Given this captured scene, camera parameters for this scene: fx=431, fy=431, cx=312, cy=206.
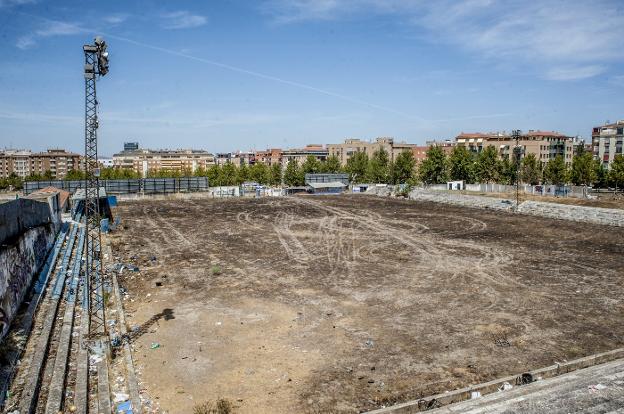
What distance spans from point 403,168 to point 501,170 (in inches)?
677

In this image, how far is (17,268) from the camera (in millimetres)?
16672

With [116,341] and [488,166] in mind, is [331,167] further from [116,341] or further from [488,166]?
[116,341]

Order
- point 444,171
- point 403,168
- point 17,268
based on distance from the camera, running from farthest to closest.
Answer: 1. point 403,168
2. point 444,171
3. point 17,268

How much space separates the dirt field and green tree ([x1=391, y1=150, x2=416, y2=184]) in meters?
48.2

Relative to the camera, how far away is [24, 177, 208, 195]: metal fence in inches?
2316

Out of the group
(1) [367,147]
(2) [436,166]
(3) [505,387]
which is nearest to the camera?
(3) [505,387]

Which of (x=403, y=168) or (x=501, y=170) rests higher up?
(x=403, y=168)

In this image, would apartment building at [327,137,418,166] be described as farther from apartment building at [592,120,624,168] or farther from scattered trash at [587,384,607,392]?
scattered trash at [587,384,607,392]

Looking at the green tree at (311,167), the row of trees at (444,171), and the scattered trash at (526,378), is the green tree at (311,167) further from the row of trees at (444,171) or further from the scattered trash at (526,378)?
the scattered trash at (526,378)

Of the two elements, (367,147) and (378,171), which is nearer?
(378,171)

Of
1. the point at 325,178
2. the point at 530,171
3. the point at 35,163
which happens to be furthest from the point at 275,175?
the point at 35,163

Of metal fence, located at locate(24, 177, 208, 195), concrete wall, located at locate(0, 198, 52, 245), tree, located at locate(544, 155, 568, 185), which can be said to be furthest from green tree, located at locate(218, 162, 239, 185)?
concrete wall, located at locate(0, 198, 52, 245)

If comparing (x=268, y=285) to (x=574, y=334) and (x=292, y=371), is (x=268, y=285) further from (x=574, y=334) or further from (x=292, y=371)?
(x=574, y=334)

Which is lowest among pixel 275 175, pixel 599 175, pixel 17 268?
pixel 17 268
